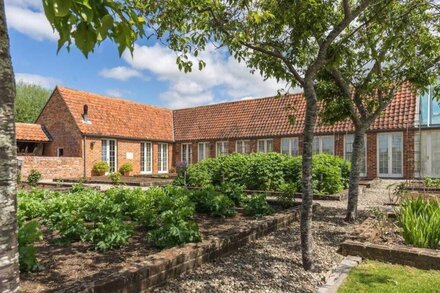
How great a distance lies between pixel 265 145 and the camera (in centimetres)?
2580

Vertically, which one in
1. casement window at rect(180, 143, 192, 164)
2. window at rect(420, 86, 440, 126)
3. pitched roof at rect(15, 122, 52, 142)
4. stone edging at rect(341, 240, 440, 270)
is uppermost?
window at rect(420, 86, 440, 126)

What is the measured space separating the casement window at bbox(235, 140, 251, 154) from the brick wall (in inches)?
443

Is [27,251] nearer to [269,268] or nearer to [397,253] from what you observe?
[269,268]

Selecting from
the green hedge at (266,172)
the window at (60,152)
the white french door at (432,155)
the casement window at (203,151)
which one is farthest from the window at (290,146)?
the window at (60,152)

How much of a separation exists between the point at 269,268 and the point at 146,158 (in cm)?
2410

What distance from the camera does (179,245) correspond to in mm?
5523

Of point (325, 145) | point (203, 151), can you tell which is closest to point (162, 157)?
point (203, 151)

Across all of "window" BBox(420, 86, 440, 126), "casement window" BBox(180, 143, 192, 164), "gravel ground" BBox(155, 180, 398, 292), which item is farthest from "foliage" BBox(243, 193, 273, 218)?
"casement window" BBox(180, 143, 192, 164)

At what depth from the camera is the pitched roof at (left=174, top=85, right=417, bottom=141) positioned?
69.2 feet

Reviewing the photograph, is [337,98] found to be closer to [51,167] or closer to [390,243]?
[390,243]

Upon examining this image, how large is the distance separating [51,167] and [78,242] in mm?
18567

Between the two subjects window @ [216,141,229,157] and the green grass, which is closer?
the green grass

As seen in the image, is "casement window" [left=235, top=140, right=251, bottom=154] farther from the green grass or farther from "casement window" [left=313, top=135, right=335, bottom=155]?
the green grass

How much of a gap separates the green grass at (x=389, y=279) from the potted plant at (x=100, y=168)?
21775 millimetres
